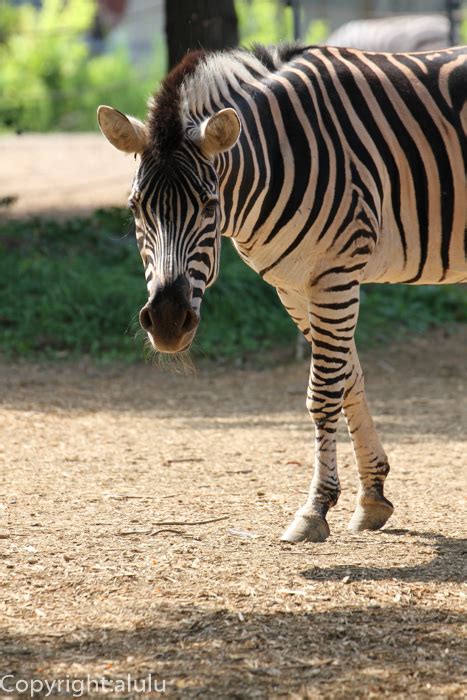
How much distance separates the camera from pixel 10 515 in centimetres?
563

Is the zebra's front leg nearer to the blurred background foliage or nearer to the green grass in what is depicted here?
the green grass

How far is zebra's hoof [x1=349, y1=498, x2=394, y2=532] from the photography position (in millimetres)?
5555

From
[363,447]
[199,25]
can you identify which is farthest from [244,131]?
[199,25]

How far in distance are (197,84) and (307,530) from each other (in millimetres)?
2272

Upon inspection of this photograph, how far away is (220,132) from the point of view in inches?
181

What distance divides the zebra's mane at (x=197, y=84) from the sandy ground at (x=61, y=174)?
8157mm

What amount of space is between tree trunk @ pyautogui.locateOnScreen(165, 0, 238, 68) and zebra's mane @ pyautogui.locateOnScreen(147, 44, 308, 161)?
5.64 metres

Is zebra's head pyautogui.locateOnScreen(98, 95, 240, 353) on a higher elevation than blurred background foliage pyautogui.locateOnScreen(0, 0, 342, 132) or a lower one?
higher

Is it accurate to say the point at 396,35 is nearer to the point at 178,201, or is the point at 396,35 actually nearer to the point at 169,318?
the point at 178,201

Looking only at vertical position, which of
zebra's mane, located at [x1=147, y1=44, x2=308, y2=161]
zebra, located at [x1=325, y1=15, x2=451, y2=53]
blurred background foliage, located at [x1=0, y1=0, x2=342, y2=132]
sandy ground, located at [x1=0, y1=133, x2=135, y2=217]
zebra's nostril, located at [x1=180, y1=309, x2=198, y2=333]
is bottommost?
sandy ground, located at [x1=0, y1=133, x2=135, y2=217]

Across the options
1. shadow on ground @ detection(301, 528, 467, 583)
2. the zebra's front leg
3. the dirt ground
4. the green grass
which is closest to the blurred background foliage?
the green grass

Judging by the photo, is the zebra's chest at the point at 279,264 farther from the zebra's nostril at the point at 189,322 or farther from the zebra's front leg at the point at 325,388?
the zebra's nostril at the point at 189,322

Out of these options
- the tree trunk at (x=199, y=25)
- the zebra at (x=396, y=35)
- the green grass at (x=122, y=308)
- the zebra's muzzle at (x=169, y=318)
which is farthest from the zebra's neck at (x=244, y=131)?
the zebra at (x=396, y=35)

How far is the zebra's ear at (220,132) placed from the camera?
4.54m
